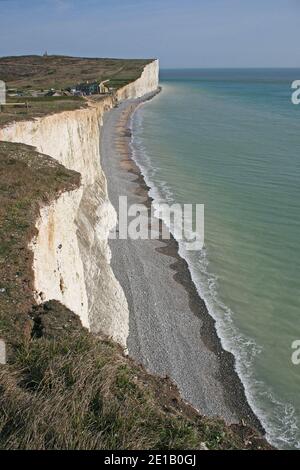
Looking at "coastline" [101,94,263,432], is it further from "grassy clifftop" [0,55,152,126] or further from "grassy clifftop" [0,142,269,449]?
"grassy clifftop" [0,55,152,126]

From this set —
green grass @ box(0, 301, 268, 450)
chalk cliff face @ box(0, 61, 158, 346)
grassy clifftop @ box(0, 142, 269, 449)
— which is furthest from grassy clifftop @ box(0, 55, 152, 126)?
green grass @ box(0, 301, 268, 450)

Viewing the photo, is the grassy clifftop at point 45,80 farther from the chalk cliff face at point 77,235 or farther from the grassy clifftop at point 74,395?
the grassy clifftop at point 74,395

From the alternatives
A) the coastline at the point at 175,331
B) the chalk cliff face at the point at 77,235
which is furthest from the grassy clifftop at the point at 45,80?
the coastline at the point at 175,331

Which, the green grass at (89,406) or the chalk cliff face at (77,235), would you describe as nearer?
the green grass at (89,406)

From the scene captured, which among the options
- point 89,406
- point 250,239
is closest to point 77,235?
point 89,406

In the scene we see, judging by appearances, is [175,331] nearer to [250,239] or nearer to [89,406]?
[250,239]

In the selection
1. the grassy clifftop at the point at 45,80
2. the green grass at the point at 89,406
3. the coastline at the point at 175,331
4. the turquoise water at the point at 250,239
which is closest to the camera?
the green grass at the point at 89,406
